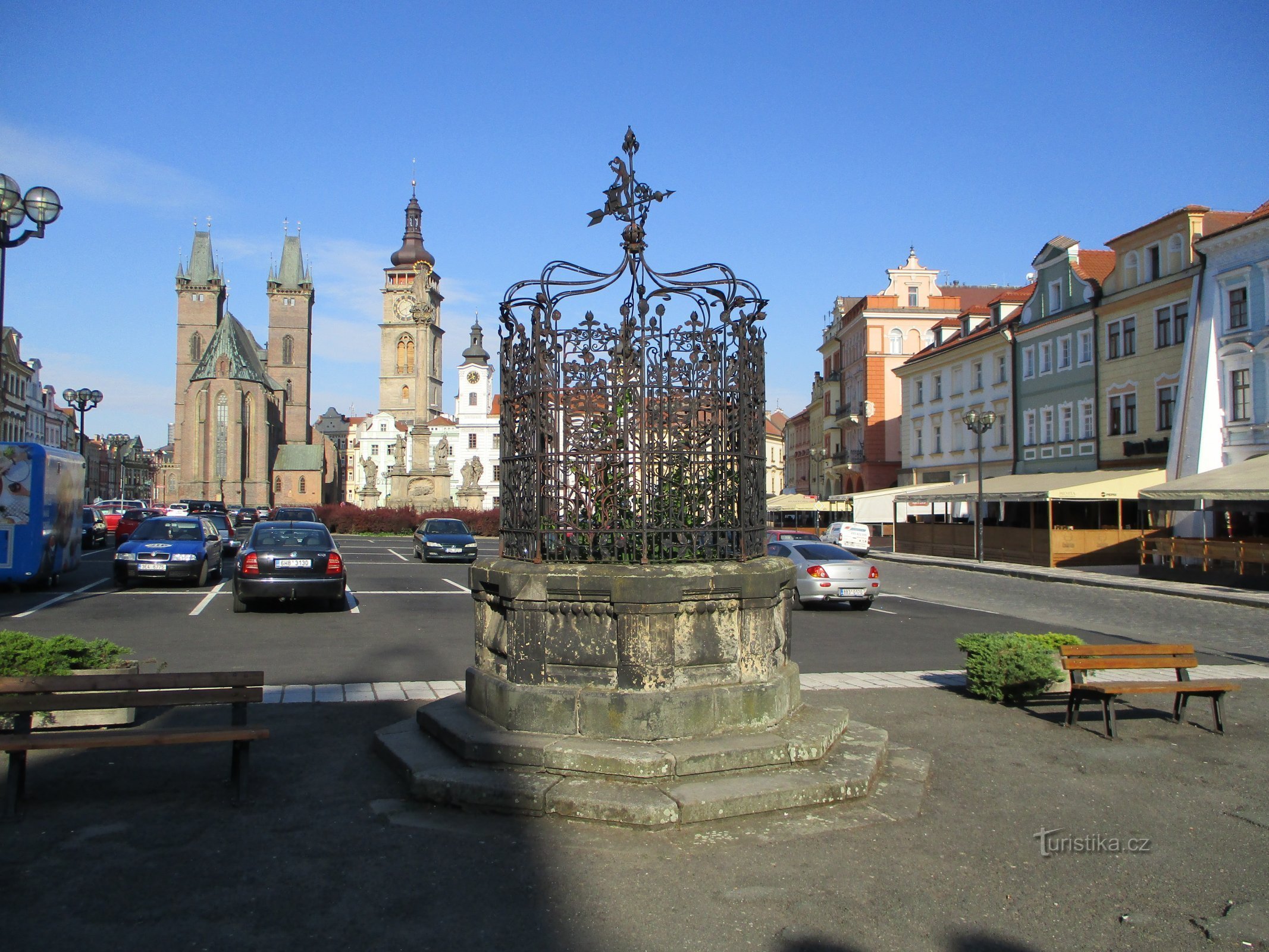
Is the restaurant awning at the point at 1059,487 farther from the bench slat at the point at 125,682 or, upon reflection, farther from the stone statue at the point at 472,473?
the stone statue at the point at 472,473

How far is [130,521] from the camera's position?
128ft

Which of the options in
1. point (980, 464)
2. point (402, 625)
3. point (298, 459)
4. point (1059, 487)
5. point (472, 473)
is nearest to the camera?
point (402, 625)

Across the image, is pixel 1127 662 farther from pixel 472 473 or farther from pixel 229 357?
pixel 229 357

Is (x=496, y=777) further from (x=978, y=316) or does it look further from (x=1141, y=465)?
(x=978, y=316)

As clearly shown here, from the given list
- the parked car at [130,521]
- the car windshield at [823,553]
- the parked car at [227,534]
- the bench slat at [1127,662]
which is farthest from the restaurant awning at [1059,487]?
the parked car at [130,521]

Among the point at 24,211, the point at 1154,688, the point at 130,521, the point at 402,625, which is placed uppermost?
the point at 24,211

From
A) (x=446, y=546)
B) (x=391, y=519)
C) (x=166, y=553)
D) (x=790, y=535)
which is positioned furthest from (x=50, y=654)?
(x=391, y=519)

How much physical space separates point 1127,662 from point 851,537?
2907 cm

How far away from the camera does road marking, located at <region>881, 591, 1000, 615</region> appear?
18797 millimetres

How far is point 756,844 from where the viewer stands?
5121 millimetres

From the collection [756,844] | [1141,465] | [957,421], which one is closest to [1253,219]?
[1141,465]

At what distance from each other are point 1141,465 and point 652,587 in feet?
105

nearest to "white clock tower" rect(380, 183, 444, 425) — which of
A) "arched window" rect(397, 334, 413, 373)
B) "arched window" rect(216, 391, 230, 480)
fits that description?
"arched window" rect(397, 334, 413, 373)

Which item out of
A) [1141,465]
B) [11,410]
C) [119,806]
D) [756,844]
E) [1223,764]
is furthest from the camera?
[11,410]
